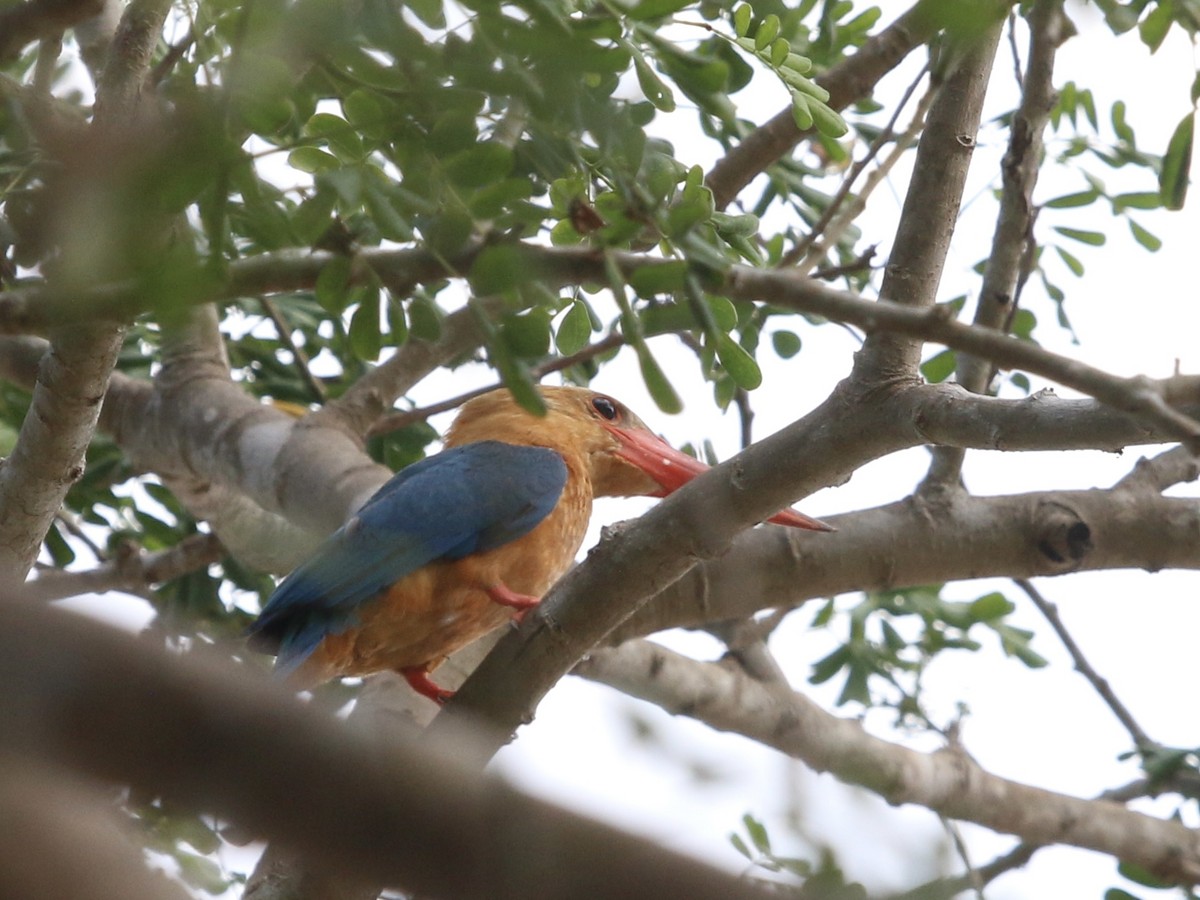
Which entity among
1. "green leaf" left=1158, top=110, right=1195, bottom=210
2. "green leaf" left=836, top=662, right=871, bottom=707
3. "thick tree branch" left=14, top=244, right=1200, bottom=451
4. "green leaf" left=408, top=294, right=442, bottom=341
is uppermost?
"green leaf" left=836, top=662, right=871, bottom=707

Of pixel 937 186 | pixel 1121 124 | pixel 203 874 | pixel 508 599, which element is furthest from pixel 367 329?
pixel 1121 124

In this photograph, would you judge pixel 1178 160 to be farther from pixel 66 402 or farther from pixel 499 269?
pixel 66 402

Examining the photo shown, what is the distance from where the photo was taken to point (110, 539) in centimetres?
451

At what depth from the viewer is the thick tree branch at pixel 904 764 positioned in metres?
3.76

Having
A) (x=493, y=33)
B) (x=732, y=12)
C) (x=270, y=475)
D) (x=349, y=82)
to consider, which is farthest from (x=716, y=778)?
(x=270, y=475)

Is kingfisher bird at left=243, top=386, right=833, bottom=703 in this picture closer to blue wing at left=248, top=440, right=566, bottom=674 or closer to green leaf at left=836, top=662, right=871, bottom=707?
blue wing at left=248, top=440, right=566, bottom=674

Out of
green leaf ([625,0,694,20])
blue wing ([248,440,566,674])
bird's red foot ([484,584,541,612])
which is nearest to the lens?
green leaf ([625,0,694,20])

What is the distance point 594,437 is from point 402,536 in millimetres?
947

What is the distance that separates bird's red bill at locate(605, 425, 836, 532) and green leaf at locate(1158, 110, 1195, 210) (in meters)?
2.17

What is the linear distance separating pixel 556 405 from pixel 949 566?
4.48 ft

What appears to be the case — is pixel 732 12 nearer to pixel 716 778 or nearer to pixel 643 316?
pixel 643 316

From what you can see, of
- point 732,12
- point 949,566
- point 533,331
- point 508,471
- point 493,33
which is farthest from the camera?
point 508,471

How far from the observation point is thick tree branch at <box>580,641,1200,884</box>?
12.3ft

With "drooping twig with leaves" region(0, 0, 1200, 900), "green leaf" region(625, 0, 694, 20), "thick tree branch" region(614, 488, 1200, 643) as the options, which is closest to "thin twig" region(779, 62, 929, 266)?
"drooping twig with leaves" region(0, 0, 1200, 900)
